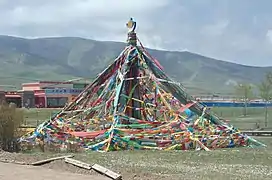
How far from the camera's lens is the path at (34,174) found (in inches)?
532

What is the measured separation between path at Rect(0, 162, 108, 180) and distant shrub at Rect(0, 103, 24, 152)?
21.0 feet

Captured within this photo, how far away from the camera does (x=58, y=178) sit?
44.0 feet

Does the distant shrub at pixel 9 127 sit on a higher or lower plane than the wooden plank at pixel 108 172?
higher

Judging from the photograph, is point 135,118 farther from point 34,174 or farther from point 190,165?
point 34,174

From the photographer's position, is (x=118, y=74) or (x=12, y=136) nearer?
(x=12, y=136)

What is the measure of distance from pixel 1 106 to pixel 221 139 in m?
10.5

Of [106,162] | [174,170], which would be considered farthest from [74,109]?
[174,170]

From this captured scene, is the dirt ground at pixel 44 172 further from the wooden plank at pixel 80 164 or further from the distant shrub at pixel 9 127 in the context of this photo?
the distant shrub at pixel 9 127

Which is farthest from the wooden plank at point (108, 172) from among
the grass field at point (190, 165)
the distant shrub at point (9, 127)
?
the distant shrub at point (9, 127)

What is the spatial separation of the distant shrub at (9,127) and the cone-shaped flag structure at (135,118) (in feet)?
3.66

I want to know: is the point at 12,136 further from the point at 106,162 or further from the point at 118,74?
the point at 118,74

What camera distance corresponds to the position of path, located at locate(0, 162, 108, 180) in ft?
44.3

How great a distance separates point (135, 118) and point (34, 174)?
14715 millimetres

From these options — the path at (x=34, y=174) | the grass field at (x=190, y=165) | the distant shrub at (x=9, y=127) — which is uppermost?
the distant shrub at (x=9, y=127)
